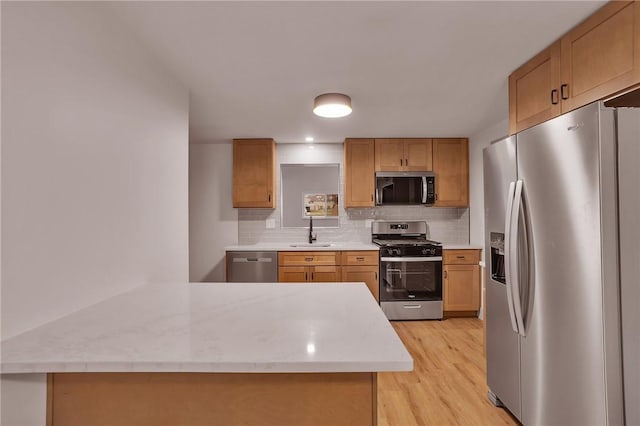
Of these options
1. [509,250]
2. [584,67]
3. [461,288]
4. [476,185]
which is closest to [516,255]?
[509,250]

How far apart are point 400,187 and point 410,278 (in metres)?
1.15

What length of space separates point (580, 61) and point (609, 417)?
1.66 metres

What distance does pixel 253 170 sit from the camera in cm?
421

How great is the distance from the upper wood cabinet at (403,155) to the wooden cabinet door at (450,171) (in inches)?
4.7

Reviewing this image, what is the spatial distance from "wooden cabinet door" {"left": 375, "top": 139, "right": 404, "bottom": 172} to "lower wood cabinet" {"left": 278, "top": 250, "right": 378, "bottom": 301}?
1200mm

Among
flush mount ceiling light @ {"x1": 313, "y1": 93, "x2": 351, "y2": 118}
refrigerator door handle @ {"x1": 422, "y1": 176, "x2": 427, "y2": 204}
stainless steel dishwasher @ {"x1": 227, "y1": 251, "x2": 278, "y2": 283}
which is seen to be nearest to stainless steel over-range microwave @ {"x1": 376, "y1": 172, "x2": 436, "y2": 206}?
refrigerator door handle @ {"x1": 422, "y1": 176, "x2": 427, "y2": 204}

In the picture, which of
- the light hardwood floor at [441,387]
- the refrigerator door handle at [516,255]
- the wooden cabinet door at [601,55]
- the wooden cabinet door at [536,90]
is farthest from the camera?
the light hardwood floor at [441,387]

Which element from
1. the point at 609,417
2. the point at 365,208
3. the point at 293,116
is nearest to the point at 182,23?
the point at 293,116

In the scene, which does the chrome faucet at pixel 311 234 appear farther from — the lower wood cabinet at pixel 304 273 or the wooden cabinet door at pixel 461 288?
the wooden cabinet door at pixel 461 288

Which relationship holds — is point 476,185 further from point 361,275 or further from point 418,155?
point 361,275

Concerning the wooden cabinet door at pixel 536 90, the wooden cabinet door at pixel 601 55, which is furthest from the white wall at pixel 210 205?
the wooden cabinet door at pixel 601 55

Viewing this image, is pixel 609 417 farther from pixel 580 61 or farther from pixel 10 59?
pixel 10 59

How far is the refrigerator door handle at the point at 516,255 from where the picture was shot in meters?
1.71

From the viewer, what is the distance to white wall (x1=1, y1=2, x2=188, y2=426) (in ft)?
3.35
